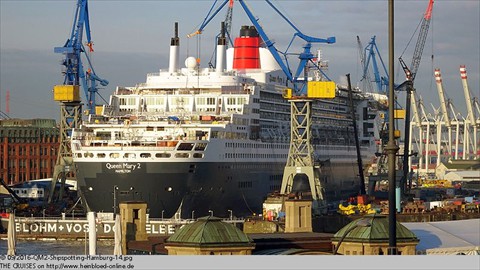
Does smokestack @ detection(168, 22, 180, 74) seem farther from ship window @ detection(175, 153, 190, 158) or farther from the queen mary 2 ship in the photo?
ship window @ detection(175, 153, 190, 158)

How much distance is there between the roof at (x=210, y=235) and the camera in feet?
137

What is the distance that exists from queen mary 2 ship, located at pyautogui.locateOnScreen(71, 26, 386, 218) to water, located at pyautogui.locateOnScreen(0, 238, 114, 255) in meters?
3.25

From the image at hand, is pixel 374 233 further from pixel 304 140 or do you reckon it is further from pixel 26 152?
pixel 26 152

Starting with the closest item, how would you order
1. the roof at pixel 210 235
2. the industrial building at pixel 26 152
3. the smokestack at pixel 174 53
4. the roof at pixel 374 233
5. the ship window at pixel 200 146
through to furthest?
the roof at pixel 210 235 → the roof at pixel 374 233 → the ship window at pixel 200 146 → the smokestack at pixel 174 53 → the industrial building at pixel 26 152

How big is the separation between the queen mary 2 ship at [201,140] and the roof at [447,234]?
18.7m

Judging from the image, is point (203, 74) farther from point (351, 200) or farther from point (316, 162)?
point (351, 200)

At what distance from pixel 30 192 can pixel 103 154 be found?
40.0m

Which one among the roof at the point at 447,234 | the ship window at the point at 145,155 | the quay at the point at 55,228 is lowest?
the quay at the point at 55,228

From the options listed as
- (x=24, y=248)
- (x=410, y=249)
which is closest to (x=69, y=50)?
(x=24, y=248)

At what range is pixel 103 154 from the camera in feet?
298

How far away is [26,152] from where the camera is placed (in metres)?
162

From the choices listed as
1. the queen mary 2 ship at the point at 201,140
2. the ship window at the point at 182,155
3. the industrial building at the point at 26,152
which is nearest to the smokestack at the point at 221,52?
the queen mary 2 ship at the point at 201,140

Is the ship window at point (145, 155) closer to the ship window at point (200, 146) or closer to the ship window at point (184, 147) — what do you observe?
the ship window at point (184, 147)

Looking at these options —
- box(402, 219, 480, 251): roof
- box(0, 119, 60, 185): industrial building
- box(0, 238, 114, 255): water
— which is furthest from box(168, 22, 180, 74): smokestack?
box(0, 119, 60, 185): industrial building
